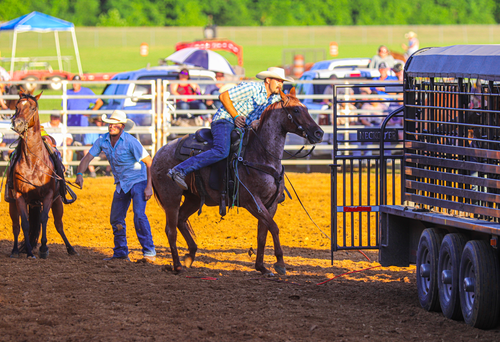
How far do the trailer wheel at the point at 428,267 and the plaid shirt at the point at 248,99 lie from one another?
257cm

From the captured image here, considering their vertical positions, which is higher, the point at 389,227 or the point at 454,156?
the point at 454,156

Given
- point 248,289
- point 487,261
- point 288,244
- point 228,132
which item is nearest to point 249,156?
point 228,132

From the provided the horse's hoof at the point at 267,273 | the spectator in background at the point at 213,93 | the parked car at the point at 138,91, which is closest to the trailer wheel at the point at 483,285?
the horse's hoof at the point at 267,273

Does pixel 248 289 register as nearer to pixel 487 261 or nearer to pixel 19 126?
pixel 487 261

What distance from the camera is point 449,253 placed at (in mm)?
5965

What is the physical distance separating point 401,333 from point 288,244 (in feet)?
16.0

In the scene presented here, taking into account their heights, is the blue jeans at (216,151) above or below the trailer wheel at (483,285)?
above

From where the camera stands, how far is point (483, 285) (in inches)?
214

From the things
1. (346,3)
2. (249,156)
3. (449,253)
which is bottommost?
(449,253)

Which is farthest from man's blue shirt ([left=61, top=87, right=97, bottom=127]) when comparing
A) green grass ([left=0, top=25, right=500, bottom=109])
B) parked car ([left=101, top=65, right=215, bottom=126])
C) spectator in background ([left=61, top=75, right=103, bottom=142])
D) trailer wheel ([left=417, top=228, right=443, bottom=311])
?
green grass ([left=0, top=25, right=500, bottom=109])

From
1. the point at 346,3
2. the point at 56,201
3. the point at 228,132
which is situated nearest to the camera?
the point at 228,132

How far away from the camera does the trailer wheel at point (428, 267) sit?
6.27 m

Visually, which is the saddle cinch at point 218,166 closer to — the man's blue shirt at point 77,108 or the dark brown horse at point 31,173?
the dark brown horse at point 31,173

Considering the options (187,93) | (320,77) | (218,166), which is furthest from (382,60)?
(218,166)
